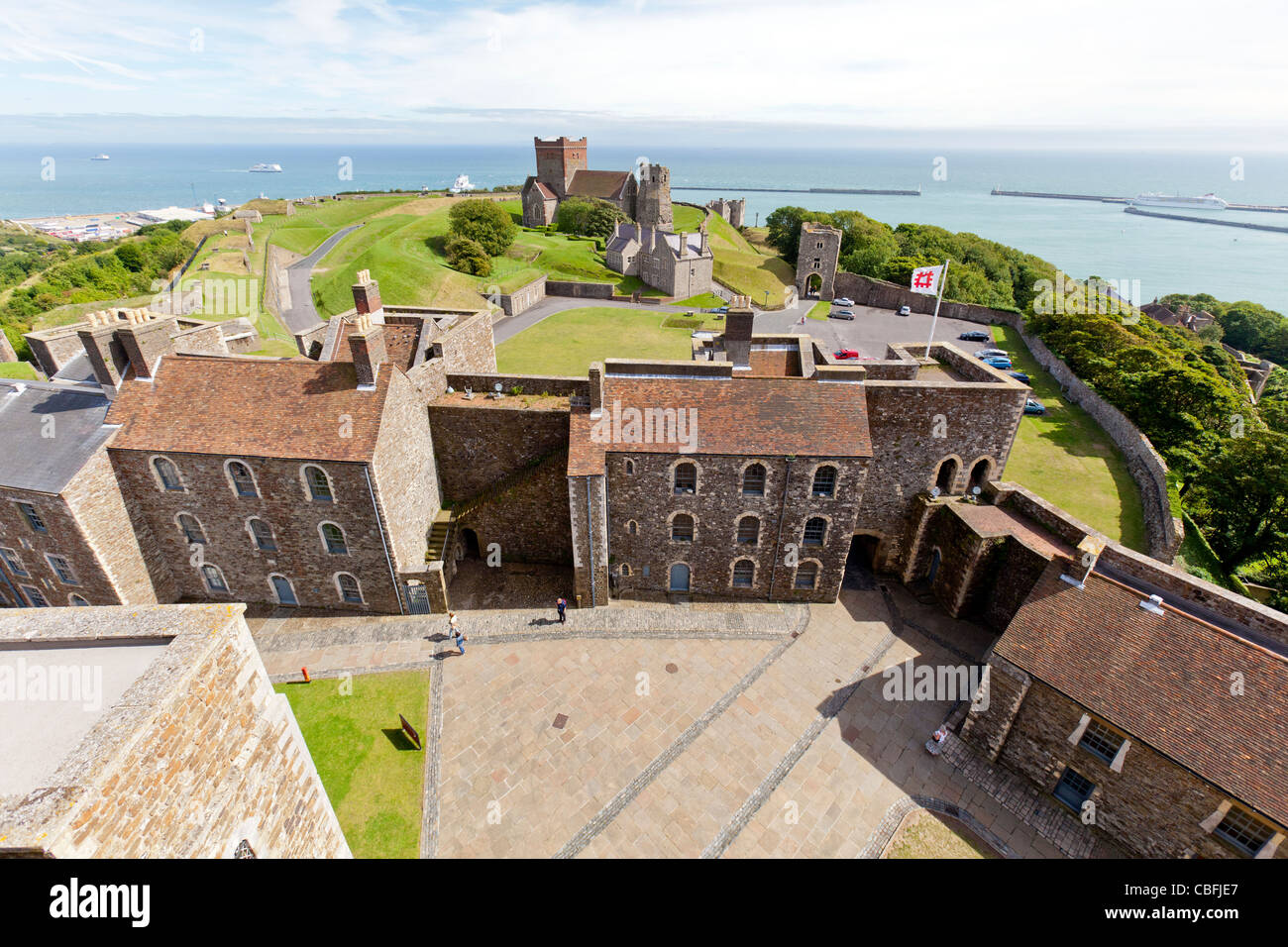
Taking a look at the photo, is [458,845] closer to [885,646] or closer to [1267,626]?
[885,646]

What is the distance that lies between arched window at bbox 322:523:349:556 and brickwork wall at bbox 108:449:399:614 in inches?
8.3

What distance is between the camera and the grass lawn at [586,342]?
47.8 metres

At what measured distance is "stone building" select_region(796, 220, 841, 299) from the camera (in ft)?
227

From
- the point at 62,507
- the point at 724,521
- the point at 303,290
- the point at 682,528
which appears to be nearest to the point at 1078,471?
the point at 724,521

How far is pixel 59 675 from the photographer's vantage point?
7.61m

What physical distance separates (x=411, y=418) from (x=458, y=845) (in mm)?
15386

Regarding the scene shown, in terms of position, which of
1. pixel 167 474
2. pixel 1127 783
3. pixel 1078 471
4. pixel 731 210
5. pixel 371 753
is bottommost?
pixel 371 753

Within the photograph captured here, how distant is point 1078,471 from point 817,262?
44906 mm

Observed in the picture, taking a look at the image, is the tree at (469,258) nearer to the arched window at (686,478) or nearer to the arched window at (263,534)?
the arched window at (263,534)

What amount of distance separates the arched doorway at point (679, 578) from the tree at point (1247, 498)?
28.1 metres

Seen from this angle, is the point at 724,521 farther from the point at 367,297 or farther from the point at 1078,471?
the point at 1078,471

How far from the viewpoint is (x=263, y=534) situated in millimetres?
22953
